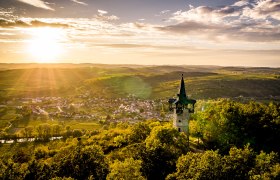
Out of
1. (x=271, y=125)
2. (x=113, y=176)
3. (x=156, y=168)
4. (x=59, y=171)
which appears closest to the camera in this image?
(x=113, y=176)

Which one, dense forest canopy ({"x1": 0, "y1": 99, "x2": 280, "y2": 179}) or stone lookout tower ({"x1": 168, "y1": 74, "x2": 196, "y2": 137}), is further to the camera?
stone lookout tower ({"x1": 168, "y1": 74, "x2": 196, "y2": 137})

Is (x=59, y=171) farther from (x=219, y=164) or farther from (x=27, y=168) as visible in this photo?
(x=219, y=164)

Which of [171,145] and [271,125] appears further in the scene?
[271,125]

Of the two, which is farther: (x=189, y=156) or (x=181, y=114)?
(x=181, y=114)

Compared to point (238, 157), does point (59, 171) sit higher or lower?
lower

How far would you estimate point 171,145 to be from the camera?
5562 centimetres

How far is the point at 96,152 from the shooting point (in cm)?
4659

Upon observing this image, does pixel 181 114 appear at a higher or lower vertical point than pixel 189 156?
higher

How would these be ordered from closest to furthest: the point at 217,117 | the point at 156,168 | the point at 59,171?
the point at 59,171
the point at 156,168
the point at 217,117

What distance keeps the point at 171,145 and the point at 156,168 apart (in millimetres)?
10283

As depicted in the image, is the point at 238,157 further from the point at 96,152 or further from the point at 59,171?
the point at 59,171

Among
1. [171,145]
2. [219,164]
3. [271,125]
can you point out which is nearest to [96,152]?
[171,145]

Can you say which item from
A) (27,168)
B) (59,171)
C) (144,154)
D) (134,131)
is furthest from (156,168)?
(134,131)

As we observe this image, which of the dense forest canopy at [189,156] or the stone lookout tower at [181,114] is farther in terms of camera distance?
the stone lookout tower at [181,114]
